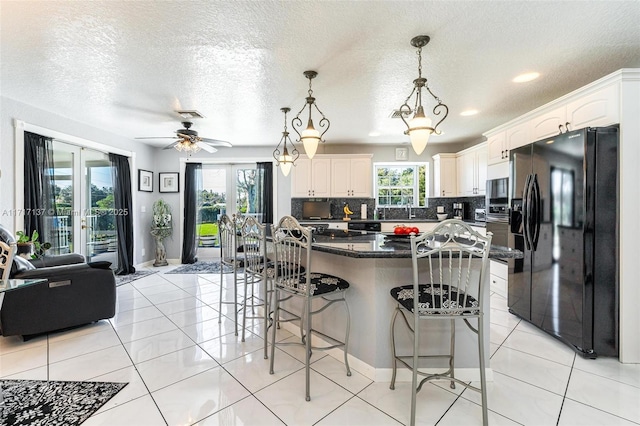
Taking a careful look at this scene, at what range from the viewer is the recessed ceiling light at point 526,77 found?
2781 millimetres

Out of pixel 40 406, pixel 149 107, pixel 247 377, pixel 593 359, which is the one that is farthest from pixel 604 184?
pixel 149 107

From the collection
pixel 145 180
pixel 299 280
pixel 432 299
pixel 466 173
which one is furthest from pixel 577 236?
pixel 145 180

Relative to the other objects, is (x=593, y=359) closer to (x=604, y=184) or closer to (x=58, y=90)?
(x=604, y=184)

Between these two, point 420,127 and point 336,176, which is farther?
point 336,176

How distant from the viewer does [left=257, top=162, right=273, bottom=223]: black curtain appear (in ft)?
19.8

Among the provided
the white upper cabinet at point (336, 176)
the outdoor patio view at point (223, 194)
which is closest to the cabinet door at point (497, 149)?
the white upper cabinet at point (336, 176)

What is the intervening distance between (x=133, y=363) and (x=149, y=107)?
301 cm

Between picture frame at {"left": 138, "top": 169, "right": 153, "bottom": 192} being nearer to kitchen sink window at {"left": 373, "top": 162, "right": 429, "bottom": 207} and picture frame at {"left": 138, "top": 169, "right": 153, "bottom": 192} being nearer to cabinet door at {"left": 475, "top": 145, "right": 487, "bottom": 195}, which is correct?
kitchen sink window at {"left": 373, "top": 162, "right": 429, "bottom": 207}

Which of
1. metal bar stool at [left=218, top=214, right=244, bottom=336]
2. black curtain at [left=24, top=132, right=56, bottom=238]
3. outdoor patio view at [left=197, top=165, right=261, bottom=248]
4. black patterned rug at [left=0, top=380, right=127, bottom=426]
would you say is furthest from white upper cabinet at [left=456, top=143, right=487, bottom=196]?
black curtain at [left=24, top=132, right=56, bottom=238]

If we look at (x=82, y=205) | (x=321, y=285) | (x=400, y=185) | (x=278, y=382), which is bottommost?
(x=278, y=382)

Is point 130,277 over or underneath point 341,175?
underneath

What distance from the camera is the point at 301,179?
5801mm

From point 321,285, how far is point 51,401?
71.4 inches

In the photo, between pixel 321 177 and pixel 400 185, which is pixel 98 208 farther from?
pixel 400 185
